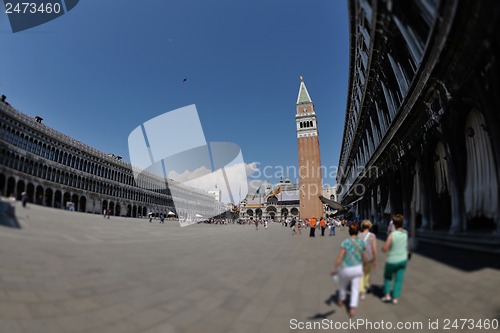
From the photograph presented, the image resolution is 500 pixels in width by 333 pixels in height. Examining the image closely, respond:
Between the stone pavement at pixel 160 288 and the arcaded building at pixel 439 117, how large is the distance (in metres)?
0.39

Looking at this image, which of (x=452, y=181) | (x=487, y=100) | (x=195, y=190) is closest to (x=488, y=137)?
(x=487, y=100)

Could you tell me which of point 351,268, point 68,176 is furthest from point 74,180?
point 351,268

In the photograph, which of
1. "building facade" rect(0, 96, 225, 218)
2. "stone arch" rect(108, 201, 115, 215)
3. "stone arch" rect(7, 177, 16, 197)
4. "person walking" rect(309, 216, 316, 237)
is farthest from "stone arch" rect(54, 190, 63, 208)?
"person walking" rect(309, 216, 316, 237)

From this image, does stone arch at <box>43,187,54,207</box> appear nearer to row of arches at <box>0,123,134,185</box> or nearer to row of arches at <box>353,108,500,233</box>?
row of arches at <box>0,123,134,185</box>

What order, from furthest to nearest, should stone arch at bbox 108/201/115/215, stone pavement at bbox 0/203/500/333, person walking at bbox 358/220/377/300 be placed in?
1. stone arch at bbox 108/201/115/215
2. person walking at bbox 358/220/377/300
3. stone pavement at bbox 0/203/500/333

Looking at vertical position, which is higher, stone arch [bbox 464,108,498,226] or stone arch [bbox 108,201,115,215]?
stone arch [bbox 464,108,498,226]

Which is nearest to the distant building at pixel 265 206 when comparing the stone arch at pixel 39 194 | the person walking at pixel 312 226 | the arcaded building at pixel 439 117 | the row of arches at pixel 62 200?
the person walking at pixel 312 226

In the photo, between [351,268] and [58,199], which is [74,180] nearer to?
[58,199]

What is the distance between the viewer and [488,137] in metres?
1.52

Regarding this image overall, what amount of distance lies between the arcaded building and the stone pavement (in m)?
0.39

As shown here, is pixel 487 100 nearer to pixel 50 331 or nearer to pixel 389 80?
pixel 389 80

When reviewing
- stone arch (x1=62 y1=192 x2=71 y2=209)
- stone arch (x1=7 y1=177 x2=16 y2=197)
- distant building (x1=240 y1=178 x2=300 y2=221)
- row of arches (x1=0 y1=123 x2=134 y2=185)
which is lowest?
distant building (x1=240 y1=178 x2=300 y2=221)

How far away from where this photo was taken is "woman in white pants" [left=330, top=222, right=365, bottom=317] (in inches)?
69.4

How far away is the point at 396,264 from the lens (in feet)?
5.70
